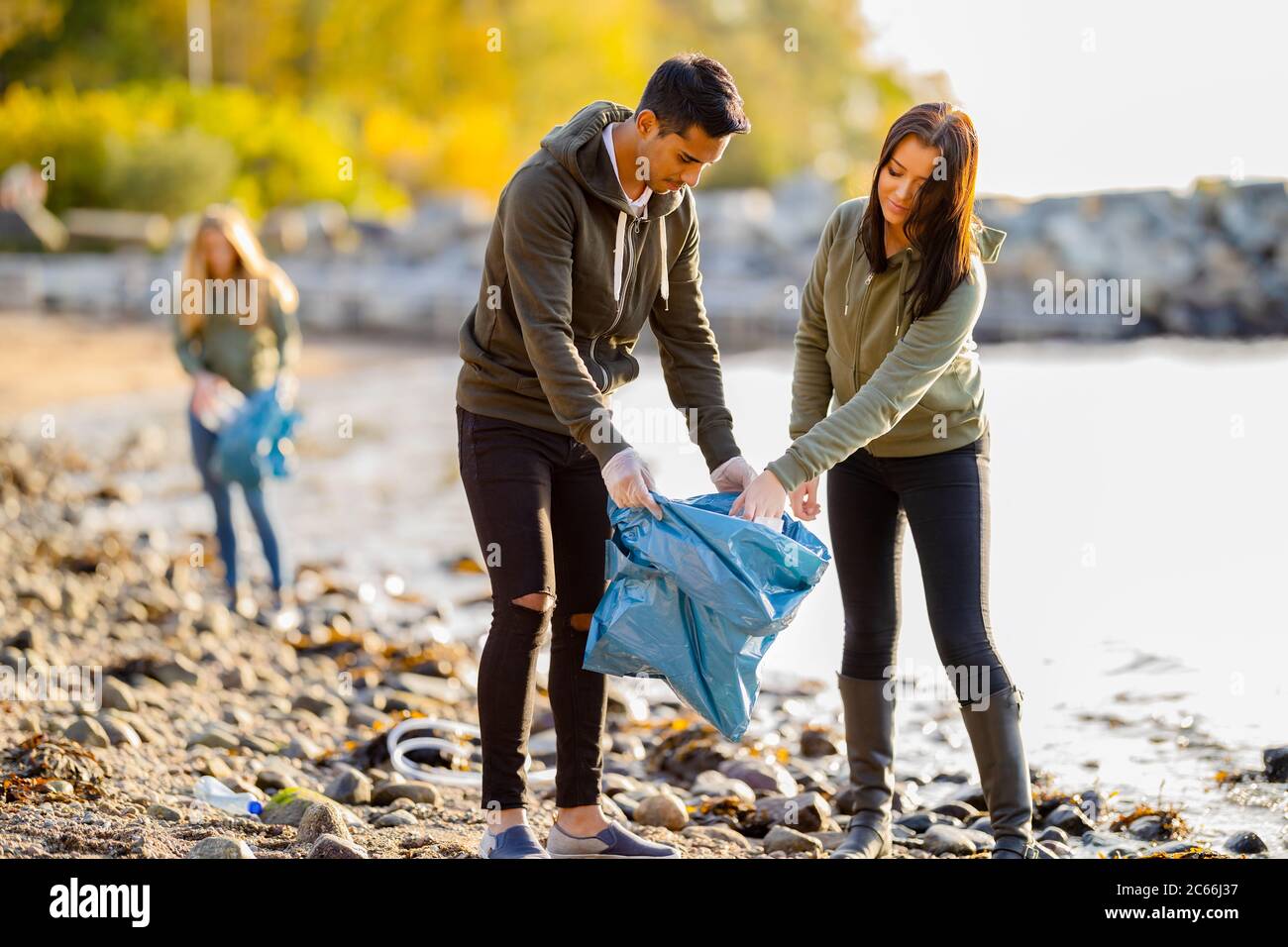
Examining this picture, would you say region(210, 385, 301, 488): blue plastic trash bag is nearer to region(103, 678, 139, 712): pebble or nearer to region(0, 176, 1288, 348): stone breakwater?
region(103, 678, 139, 712): pebble

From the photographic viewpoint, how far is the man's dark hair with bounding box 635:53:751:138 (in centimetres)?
316

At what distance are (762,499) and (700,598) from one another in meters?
0.25

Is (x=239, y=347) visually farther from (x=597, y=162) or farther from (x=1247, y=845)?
(x=1247, y=845)

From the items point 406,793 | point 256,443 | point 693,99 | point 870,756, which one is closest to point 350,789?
point 406,793

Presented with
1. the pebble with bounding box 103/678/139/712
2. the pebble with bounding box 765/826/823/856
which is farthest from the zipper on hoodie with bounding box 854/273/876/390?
the pebble with bounding box 103/678/139/712

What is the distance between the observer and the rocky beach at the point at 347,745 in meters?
3.92

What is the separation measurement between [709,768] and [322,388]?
11.5 m

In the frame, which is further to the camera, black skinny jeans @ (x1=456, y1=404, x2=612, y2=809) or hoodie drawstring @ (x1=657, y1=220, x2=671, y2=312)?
hoodie drawstring @ (x1=657, y1=220, x2=671, y2=312)

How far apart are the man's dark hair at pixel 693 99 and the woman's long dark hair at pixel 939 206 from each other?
1.32ft

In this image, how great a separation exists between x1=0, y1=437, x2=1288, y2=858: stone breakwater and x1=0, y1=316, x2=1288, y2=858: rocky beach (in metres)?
0.01

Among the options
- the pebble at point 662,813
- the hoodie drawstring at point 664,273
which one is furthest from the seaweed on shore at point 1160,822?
the hoodie drawstring at point 664,273

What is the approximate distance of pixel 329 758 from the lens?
192 inches
